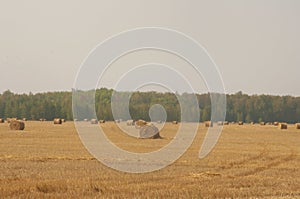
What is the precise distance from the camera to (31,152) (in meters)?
27.0

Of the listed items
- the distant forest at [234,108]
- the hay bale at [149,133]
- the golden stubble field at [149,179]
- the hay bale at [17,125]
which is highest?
the distant forest at [234,108]

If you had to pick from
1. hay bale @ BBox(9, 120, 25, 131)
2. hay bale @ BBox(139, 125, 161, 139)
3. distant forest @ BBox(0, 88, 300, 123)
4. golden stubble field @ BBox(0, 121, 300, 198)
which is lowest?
golden stubble field @ BBox(0, 121, 300, 198)

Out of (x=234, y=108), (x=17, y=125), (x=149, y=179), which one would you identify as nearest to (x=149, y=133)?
(x=17, y=125)

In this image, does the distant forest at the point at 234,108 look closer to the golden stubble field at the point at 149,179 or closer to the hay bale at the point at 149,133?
the hay bale at the point at 149,133

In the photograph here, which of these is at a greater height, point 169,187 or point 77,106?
point 77,106

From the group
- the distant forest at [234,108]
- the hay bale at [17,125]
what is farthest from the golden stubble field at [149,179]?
the distant forest at [234,108]

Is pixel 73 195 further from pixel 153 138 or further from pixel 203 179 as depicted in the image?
pixel 153 138

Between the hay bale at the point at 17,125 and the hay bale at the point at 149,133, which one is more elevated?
the hay bale at the point at 17,125

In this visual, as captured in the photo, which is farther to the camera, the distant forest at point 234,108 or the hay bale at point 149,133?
the distant forest at point 234,108

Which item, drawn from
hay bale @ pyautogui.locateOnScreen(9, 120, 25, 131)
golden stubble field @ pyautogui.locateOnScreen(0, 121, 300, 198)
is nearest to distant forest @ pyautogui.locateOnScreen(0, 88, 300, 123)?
hay bale @ pyautogui.locateOnScreen(9, 120, 25, 131)

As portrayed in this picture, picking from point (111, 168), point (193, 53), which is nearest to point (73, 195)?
point (111, 168)

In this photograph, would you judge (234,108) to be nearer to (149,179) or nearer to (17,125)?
(17,125)

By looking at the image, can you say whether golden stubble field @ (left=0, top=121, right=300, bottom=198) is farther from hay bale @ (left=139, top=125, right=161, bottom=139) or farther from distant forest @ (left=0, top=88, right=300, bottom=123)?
distant forest @ (left=0, top=88, right=300, bottom=123)

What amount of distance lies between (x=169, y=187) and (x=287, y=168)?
8446 mm
